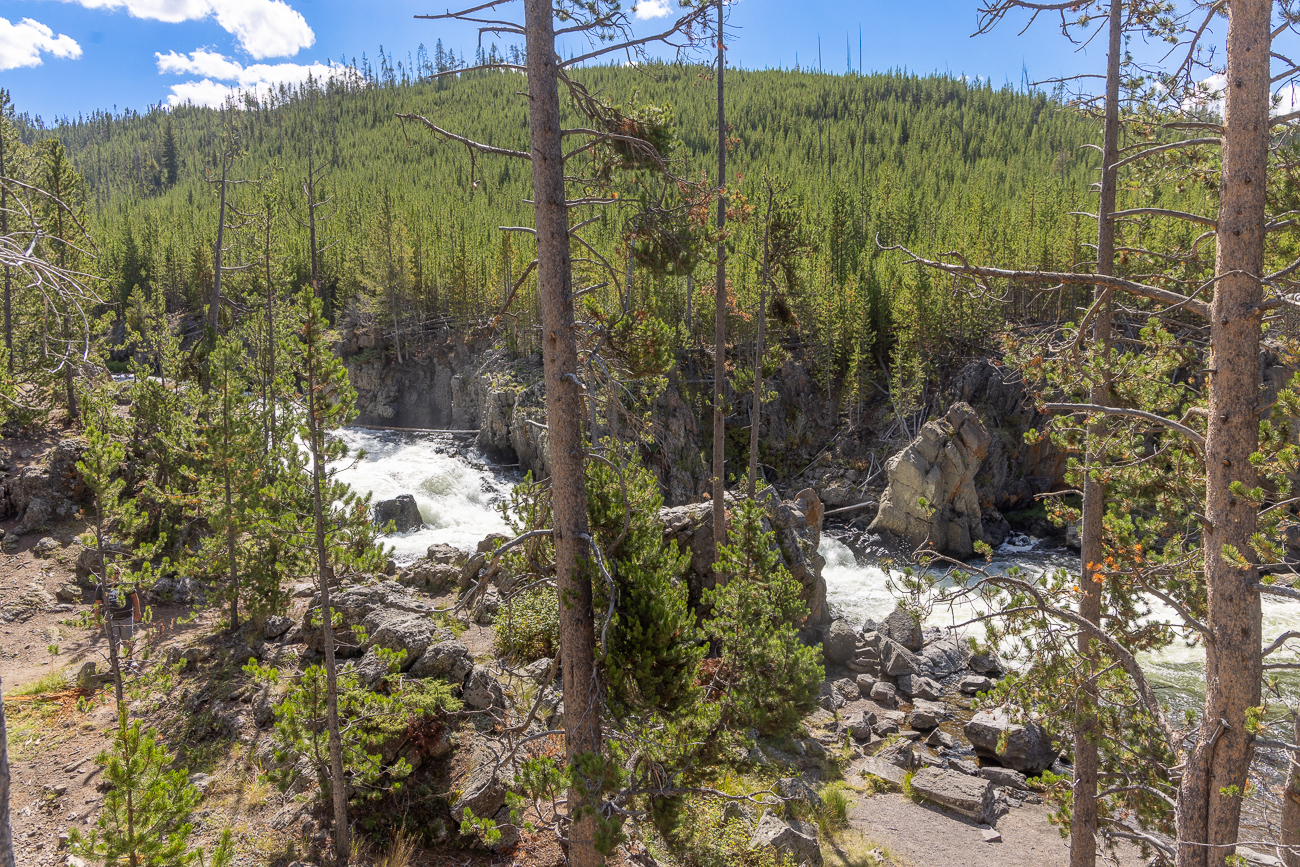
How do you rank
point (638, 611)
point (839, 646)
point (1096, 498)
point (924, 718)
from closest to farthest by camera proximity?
point (638, 611), point (1096, 498), point (924, 718), point (839, 646)

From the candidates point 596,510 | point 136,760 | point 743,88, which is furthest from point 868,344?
point 743,88

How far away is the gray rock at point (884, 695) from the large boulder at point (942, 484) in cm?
1303

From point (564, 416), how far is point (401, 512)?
21508 millimetres

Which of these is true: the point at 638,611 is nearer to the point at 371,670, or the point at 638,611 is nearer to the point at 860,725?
the point at 371,670

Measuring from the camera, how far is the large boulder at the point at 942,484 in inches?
1171

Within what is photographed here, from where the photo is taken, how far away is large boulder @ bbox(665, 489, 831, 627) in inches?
637

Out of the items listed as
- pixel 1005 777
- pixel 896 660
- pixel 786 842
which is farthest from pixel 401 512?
pixel 1005 777

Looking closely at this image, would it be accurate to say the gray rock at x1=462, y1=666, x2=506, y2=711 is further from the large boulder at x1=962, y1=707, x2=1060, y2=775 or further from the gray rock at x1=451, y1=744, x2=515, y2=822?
the large boulder at x1=962, y1=707, x2=1060, y2=775

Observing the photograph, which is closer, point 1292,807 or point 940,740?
point 1292,807

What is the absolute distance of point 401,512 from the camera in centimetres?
2548

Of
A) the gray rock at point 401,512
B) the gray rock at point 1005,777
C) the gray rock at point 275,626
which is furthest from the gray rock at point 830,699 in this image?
the gray rock at point 401,512

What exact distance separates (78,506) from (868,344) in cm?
3828

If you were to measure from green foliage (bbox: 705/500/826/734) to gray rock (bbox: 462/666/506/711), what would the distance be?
149 inches

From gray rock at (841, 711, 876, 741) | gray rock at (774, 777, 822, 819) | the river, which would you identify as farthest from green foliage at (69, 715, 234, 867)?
gray rock at (841, 711, 876, 741)
